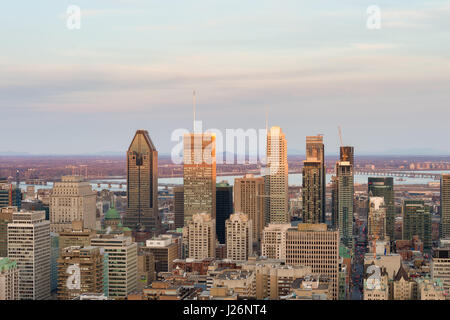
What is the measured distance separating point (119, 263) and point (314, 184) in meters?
14.0

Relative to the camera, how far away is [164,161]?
20.5 meters

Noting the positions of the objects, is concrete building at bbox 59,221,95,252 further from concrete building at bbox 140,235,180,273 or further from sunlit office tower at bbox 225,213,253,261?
sunlit office tower at bbox 225,213,253,261

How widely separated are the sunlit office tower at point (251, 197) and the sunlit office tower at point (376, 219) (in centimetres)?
405

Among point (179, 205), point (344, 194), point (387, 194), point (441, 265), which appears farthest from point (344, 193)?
point (441, 265)

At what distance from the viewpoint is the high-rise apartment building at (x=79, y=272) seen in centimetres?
1198

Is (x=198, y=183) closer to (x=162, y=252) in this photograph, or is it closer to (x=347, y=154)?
(x=347, y=154)

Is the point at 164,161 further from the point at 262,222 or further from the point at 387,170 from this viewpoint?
the point at 387,170

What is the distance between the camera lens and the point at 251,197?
24.3 meters

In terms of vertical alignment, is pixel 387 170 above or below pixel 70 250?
above

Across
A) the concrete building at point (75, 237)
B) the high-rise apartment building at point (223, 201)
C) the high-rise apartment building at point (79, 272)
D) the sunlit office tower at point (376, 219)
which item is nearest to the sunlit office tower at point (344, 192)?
the sunlit office tower at point (376, 219)

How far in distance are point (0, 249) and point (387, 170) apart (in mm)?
9947

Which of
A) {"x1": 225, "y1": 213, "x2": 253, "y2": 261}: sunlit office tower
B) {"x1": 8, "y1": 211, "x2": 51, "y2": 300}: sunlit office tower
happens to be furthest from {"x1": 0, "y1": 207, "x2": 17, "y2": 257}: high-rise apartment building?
{"x1": 225, "y1": 213, "x2": 253, "y2": 261}: sunlit office tower

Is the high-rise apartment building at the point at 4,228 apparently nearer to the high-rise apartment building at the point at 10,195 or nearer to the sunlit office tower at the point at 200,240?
the high-rise apartment building at the point at 10,195
